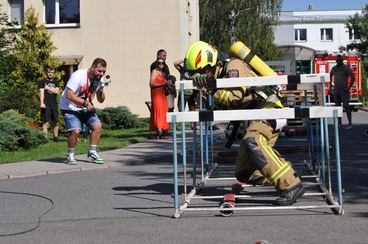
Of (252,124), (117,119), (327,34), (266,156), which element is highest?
(327,34)

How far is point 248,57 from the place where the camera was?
7559mm

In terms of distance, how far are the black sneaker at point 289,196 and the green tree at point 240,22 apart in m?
49.3

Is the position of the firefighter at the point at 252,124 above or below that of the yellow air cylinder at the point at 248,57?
below

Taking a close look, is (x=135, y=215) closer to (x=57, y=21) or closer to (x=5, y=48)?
(x=5, y=48)

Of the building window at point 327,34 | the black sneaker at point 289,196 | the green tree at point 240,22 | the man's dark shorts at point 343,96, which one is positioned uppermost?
the building window at point 327,34

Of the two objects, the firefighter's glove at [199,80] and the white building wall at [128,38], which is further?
the white building wall at [128,38]

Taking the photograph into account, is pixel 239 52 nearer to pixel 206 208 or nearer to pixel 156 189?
pixel 206 208

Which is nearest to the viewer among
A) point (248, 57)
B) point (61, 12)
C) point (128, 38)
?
point (248, 57)

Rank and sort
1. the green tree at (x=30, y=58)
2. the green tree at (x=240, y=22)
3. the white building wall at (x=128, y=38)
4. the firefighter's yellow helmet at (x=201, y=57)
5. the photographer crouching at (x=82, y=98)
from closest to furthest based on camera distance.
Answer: the firefighter's yellow helmet at (x=201, y=57) → the photographer crouching at (x=82, y=98) → the green tree at (x=30, y=58) → the white building wall at (x=128, y=38) → the green tree at (x=240, y=22)

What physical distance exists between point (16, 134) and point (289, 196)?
893 cm

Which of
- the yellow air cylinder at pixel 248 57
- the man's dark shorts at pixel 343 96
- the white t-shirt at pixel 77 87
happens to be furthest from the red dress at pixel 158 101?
the yellow air cylinder at pixel 248 57

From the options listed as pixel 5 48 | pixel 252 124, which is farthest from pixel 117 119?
pixel 252 124

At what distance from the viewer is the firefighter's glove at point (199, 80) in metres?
7.05

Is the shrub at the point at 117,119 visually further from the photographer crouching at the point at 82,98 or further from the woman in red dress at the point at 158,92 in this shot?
the photographer crouching at the point at 82,98
